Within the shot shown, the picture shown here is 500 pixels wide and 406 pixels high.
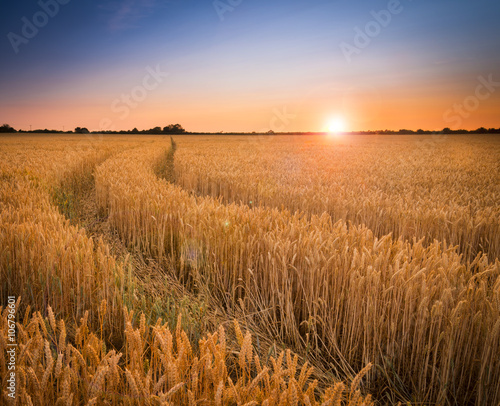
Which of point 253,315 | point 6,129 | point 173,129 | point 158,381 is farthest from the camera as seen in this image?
point 173,129

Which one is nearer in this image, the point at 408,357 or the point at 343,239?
the point at 408,357

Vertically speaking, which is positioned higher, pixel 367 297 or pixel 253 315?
pixel 367 297

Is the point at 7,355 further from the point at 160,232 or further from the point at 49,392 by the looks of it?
the point at 160,232

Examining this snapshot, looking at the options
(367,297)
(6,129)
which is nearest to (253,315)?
(367,297)

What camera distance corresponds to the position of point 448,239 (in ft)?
12.9

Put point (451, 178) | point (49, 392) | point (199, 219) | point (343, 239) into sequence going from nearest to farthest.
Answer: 1. point (49, 392)
2. point (343, 239)
3. point (199, 219)
4. point (451, 178)

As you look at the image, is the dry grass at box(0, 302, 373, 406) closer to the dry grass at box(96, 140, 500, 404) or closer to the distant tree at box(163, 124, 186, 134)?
the dry grass at box(96, 140, 500, 404)

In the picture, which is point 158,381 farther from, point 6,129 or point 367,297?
point 6,129

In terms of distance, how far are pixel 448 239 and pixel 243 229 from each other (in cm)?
292

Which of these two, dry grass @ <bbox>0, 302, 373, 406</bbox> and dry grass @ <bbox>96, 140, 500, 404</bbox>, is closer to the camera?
dry grass @ <bbox>0, 302, 373, 406</bbox>

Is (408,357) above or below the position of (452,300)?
below

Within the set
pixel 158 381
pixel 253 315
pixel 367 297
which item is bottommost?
pixel 253 315

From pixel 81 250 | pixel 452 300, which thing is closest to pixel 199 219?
pixel 81 250

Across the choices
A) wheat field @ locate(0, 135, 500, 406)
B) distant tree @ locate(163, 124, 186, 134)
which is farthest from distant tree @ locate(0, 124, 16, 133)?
wheat field @ locate(0, 135, 500, 406)
